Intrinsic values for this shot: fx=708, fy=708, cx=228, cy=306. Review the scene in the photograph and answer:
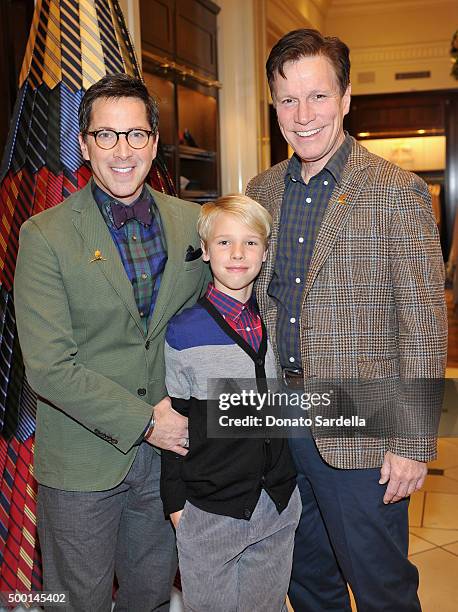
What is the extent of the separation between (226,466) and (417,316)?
1.87 feet

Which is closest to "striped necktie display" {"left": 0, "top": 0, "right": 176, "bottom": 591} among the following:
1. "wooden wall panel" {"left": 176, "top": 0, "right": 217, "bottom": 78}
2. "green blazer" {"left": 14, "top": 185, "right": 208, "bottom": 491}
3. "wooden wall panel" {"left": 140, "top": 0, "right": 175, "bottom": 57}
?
"green blazer" {"left": 14, "top": 185, "right": 208, "bottom": 491}

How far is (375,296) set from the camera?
5.56ft

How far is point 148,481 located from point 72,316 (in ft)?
1.52

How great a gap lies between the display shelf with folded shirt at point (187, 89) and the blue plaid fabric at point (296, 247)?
2748mm

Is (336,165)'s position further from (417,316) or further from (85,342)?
(85,342)

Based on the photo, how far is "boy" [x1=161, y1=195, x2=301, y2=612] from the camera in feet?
5.45

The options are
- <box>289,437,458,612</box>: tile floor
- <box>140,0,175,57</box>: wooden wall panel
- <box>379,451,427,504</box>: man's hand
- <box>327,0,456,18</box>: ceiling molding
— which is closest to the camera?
<box>379,451,427,504</box>: man's hand

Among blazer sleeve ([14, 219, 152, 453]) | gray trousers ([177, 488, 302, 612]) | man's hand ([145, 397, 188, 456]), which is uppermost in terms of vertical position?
blazer sleeve ([14, 219, 152, 453])

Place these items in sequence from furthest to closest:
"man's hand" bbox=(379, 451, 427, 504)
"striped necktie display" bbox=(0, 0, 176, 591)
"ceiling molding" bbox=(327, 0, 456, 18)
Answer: "ceiling molding" bbox=(327, 0, 456, 18)
"striped necktie display" bbox=(0, 0, 176, 591)
"man's hand" bbox=(379, 451, 427, 504)

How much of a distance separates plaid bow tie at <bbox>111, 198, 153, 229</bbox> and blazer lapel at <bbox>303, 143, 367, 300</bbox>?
1.38ft

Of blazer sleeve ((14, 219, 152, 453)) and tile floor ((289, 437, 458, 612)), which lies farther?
tile floor ((289, 437, 458, 612))

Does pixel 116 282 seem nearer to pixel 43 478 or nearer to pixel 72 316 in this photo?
pixel 72 316

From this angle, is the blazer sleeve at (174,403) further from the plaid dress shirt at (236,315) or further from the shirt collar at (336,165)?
the shirt collar at (336,165)

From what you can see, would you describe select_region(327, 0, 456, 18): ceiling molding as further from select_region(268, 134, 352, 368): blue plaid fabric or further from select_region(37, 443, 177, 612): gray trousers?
select_region(37, 443, 177, 612): gray trousers
